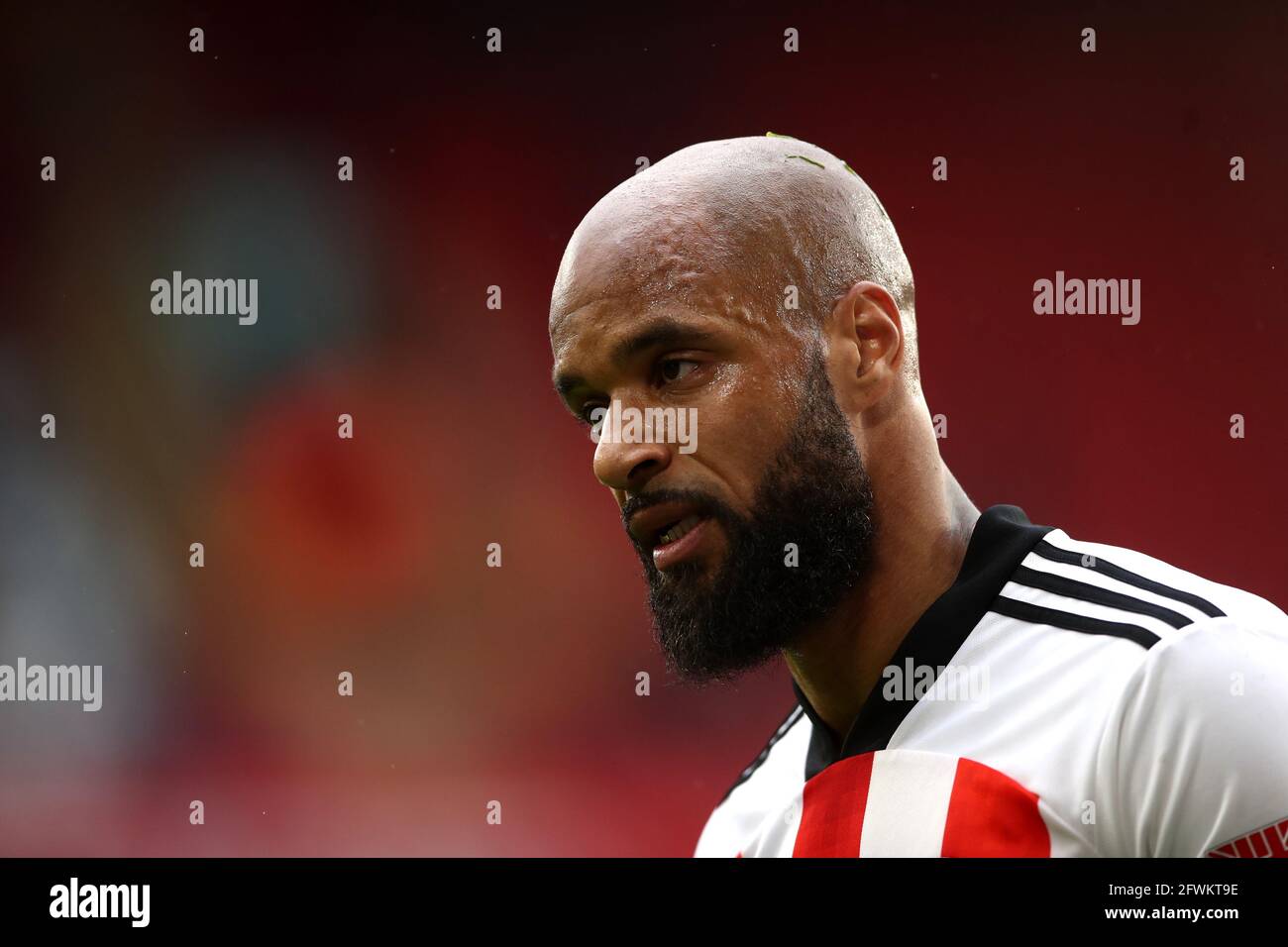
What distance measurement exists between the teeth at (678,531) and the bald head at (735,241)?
29cm

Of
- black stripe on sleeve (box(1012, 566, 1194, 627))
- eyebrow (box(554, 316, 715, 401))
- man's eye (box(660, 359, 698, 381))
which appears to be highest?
eyebrow (box(554, 316, 715, 401))

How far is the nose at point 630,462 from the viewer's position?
154 centimetres

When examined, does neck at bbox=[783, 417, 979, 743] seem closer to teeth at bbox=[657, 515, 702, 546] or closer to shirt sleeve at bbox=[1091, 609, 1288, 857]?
teeth at bbox=[657, 515, 702, 546]

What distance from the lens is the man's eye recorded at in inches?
61.0

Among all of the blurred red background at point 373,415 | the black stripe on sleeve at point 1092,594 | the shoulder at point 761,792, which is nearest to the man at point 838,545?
the black stripe on sleeve at point 1092,594

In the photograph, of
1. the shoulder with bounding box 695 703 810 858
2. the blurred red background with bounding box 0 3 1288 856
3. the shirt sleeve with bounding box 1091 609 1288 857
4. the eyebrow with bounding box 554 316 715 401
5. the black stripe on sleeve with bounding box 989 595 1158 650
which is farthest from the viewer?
the blurred red background with bounding box 0 3 1288 856

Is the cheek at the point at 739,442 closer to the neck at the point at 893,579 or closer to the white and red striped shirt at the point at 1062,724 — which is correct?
the neck at the point at 893,579

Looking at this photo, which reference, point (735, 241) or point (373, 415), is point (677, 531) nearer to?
point (735, 241)

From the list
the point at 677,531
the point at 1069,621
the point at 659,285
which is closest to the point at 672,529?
the point at 677,531

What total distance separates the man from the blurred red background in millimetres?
2782

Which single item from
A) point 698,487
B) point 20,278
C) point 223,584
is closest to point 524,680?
point 223,584

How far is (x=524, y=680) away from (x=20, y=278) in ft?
8.79

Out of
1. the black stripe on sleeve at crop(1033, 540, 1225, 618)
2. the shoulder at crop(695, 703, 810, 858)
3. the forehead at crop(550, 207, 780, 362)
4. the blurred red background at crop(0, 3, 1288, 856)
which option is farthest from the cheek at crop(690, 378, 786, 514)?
the blurred red background at crop(0, 3, 1288, 856)

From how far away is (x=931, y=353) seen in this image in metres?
4.40
